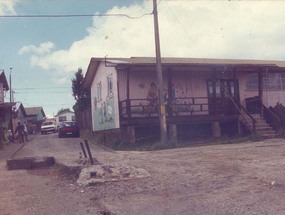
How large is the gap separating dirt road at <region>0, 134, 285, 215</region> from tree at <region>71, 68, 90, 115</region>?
33310 mm

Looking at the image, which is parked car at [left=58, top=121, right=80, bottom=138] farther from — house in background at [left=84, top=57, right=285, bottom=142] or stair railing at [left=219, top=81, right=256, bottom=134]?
stair railing at [left=219, top=81, right=256, bottom=134]

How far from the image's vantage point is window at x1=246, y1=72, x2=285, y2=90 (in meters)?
24.5

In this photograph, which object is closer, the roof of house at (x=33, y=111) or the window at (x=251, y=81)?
the window at (x=251, y=81)

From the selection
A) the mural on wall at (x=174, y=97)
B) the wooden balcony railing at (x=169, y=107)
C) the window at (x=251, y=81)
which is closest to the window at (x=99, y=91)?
the mural on wall at (x=174, y=97)

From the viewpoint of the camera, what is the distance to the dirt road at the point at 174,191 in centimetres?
658

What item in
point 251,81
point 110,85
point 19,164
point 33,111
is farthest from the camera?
point 33,111

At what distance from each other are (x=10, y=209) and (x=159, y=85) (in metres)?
10.8

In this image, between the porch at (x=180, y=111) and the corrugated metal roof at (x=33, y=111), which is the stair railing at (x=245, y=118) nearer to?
the porch at (x=180, y=111)

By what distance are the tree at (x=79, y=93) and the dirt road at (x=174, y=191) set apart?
3331 cm

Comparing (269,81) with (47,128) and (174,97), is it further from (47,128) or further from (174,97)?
(47,128)

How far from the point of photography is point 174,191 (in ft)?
25.6

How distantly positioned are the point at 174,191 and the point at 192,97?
1402 centimetres

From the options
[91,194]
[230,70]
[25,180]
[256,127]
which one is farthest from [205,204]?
[230,70]

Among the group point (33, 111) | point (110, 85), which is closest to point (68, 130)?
point (110, 85)
